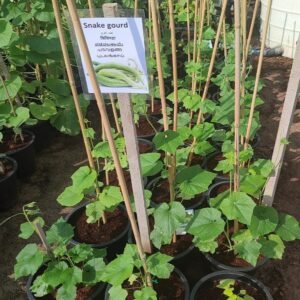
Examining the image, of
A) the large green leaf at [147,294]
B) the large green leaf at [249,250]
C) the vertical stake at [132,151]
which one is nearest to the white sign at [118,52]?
the vertical stake at [132,151]

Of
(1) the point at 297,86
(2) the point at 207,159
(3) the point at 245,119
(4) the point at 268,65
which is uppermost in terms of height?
(1) the point at 297,86

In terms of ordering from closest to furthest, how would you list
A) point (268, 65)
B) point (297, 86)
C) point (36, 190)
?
point (297, 86), point (36, 190), point (268, 65)

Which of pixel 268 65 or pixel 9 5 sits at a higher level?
pixel 9 5

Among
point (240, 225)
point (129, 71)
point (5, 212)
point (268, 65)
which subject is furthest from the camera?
point (268, 65)

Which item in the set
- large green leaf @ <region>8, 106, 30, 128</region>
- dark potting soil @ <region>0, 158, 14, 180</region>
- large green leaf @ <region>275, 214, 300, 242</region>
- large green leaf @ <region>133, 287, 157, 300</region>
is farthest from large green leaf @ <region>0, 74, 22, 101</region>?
large green leaf @ <region>275, 214, 300, 242</region>

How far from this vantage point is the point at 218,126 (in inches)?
109

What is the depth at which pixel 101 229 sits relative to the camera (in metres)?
1.89

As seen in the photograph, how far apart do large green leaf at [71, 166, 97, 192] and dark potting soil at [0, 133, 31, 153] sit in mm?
1177

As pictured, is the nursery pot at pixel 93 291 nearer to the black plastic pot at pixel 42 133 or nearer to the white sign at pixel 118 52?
the white sign at pixel 118 52

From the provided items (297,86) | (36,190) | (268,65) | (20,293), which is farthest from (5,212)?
(268,65)

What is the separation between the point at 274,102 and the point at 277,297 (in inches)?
84.7

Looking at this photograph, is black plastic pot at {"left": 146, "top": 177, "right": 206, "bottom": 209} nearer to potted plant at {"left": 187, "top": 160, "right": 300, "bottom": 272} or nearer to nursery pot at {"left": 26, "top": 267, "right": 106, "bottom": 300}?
potted plant at {"left": 187, "top": 160, "right": 300, "bottom": 272}

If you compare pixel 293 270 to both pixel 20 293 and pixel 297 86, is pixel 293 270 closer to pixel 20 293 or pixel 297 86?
pixel 297 86

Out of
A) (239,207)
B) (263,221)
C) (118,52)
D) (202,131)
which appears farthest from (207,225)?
(118,52)
